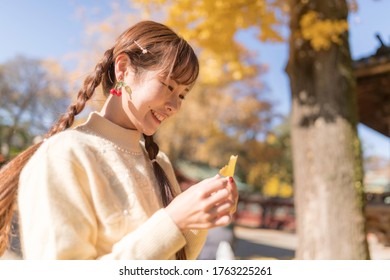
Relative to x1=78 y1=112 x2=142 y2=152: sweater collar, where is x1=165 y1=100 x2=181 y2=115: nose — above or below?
above

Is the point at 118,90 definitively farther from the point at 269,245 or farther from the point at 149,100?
the point at 269,245

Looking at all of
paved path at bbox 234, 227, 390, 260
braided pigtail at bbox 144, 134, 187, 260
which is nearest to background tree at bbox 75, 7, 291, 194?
paved path at bbox 234, 227, 390, 260

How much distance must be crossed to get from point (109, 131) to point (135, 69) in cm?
19

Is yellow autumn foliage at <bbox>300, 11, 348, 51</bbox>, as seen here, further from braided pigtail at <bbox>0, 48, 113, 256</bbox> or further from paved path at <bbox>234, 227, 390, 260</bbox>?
paved path at <bbox>234, 227, 390, 260</bbox>

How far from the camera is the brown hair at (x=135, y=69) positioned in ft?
3.46

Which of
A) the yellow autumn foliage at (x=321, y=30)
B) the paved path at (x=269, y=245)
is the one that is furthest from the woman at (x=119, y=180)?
the paved path at (x=269, y=245)

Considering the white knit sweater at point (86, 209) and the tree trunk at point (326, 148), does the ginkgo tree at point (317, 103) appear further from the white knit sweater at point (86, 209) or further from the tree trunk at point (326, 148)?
the white knit sweater at point (86, 209)

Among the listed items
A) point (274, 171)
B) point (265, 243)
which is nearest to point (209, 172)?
point (274, 171)

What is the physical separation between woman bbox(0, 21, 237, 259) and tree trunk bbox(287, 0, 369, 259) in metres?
2.70

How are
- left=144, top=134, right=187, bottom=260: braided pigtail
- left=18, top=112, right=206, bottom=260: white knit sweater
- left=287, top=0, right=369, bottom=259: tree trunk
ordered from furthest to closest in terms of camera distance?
left=287, top=0, right=369, bottom=259: tree trunk, left=144, top=134, right=187, bottom=260: braided pigtail, left=18, top=112, right=206, bottom=260: white knit sweater

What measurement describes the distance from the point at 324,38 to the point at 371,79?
1480mm

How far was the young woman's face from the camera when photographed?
3.46 feet

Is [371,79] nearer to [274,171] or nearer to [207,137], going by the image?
[207,137]
